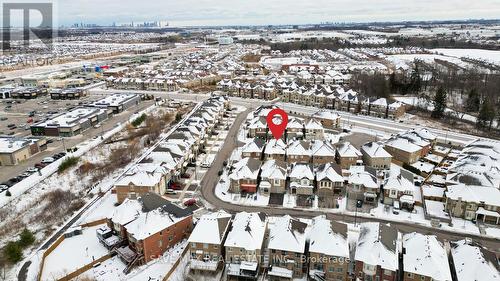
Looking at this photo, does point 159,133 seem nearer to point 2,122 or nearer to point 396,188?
point 2,122

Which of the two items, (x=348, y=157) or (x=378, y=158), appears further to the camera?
(x=348, y=157)

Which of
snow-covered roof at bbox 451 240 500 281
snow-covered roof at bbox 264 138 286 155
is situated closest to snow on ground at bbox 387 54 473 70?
snow-covered roof at bbox 264 138 286 155

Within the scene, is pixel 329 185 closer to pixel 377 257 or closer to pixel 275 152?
pixel 275 152

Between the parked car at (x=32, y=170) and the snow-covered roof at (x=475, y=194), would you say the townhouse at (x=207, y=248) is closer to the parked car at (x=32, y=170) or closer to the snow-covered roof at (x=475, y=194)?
the snow-covered roof at (x=475, y=194)

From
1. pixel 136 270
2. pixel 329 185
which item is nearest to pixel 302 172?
pixel 329 185

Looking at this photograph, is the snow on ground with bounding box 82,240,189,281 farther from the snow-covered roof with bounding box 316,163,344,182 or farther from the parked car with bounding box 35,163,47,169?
the parked car with bounding box 35,163,47,169

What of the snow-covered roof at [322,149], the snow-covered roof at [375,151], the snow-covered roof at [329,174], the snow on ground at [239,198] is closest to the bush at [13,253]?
the snow on ground at [239,198]
